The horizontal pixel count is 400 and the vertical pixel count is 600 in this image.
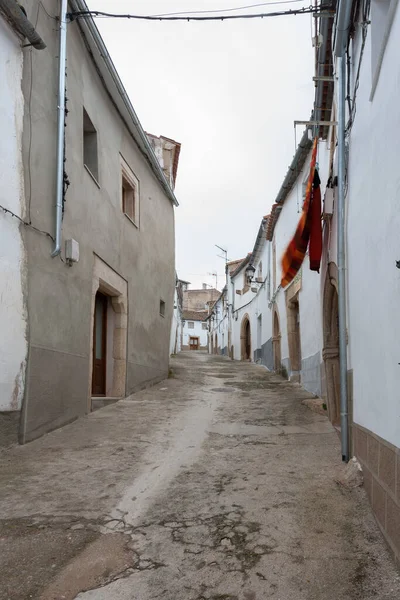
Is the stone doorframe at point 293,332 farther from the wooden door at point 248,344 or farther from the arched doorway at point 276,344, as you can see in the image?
the wooden door at point 248,344

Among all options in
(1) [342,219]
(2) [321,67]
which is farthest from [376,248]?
(2) [321,67]

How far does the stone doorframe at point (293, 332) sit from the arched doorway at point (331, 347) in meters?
4.24

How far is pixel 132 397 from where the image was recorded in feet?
29.1

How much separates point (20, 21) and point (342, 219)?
13.0 ft

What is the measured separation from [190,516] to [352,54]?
15.7ft

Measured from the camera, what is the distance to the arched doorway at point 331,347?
6.57m

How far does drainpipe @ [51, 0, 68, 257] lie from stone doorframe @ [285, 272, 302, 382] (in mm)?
6363

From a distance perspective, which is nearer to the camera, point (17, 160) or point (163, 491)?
point (163, 491)

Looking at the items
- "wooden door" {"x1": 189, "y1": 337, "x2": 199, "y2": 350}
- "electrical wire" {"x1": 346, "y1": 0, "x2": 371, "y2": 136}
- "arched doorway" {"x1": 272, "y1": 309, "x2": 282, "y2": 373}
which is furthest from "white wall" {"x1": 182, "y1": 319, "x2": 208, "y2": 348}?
"electrical wire" {"x1": 346, "y1": 0, "x2": 371, "y2": 136}

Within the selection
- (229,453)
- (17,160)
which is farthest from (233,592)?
(17,160)

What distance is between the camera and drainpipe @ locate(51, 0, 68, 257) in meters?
6.04

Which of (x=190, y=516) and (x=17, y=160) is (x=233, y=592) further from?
(x=17, y=160)

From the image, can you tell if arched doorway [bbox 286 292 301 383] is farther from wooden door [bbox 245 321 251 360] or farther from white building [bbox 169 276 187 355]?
wooden door [bbox 245 321 251 360]

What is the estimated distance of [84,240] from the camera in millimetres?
7125
